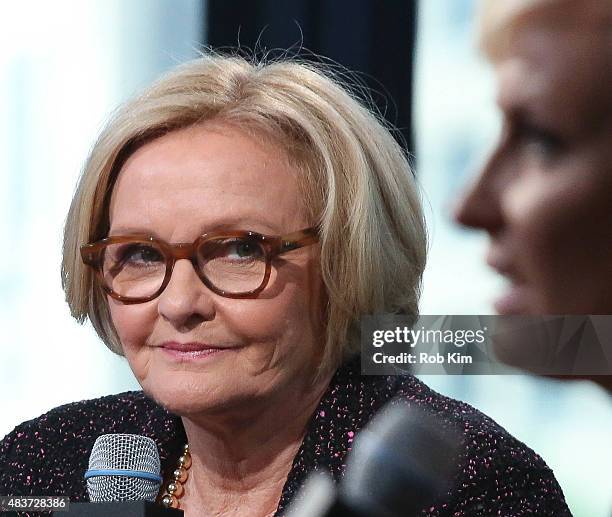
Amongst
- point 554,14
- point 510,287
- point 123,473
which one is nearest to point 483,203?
point 510,287

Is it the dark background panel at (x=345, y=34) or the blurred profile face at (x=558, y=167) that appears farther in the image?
the dark background panel at (x=345, y=34)

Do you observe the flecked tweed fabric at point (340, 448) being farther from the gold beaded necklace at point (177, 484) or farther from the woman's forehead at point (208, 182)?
the woman's forehead at point (208, 182)

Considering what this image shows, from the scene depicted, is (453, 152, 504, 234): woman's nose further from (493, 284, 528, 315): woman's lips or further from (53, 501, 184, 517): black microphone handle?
(53, 501, 184, 517): black microphone handle

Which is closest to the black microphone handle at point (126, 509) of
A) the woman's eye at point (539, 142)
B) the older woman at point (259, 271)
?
the older woman at point (259, 271)

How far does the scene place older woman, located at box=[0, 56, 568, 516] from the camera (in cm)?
154

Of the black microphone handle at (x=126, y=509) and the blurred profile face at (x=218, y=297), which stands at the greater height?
the blurred profile face at (x=218, y=297)

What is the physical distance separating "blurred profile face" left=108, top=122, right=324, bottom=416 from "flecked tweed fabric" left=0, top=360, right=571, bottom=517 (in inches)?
2.9

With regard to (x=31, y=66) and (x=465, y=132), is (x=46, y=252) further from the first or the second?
(x=465, y=132)

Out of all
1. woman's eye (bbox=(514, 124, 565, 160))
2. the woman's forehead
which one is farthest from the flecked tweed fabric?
woman's eye (bbox=(514, 124, 565, 160))

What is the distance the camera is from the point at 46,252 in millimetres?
2018

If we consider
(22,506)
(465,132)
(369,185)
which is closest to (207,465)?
(22,506)

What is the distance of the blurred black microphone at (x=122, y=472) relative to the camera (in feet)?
4.91

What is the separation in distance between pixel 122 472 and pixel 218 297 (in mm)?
241

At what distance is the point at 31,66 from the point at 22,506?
2.41 ft
